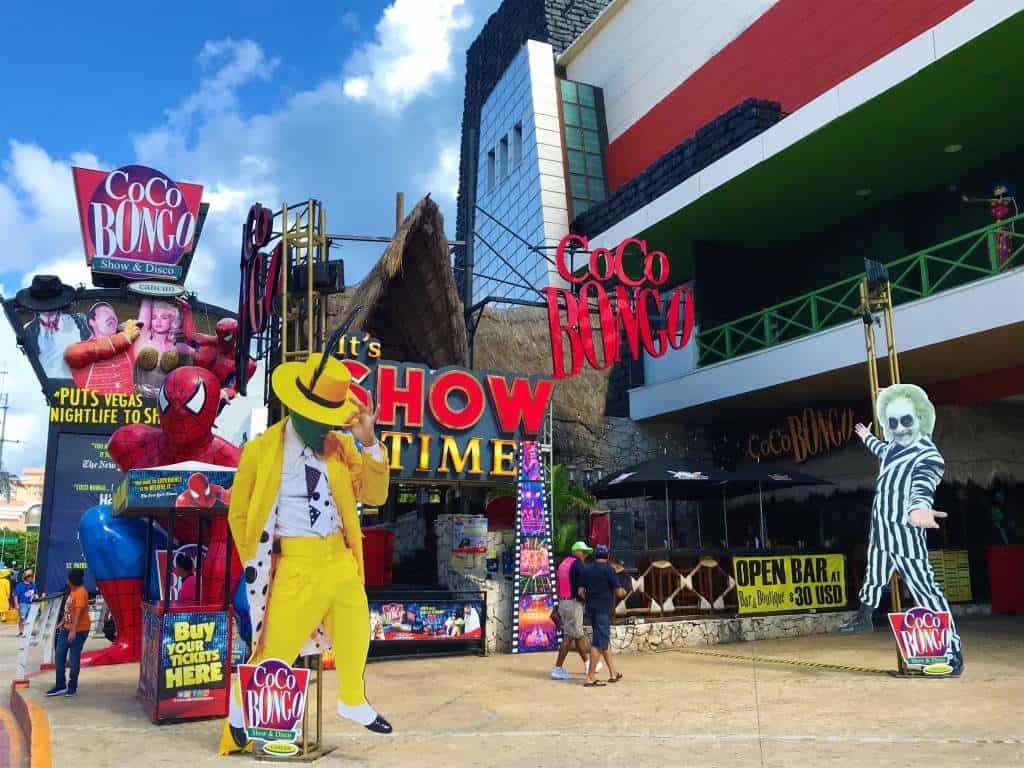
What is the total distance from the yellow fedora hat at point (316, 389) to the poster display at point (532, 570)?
6.80 metres

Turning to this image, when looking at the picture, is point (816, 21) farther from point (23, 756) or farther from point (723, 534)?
point (23, 756)

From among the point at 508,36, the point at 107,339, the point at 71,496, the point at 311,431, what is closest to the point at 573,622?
the point at 311,431

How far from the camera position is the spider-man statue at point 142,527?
1301cm

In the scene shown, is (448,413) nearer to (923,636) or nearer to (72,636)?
(72,636)

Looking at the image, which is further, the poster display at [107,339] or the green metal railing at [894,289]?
the poster display at [107,339]

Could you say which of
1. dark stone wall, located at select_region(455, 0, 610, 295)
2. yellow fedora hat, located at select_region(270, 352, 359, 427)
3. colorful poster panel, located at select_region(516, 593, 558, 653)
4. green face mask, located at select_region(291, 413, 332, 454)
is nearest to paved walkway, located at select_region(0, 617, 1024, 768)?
colorful poster panel, located at select_region(516, 593, 558, 653)

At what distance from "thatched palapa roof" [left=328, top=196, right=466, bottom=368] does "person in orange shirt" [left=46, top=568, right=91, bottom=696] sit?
7.57 metres

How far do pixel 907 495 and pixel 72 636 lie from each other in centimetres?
988

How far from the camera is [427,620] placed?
13.1m

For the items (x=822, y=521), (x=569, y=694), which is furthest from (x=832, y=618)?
(x=569, y=694)

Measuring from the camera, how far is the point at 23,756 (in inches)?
290

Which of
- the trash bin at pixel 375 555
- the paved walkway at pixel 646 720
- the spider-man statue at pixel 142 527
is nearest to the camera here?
the paved walkway at pixel 646 720

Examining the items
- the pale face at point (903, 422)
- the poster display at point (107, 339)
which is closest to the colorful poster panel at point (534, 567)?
the pale face at point (903, 422)

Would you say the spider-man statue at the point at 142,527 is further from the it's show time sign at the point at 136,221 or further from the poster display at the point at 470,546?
the it's show time sign at the point at 136,221
